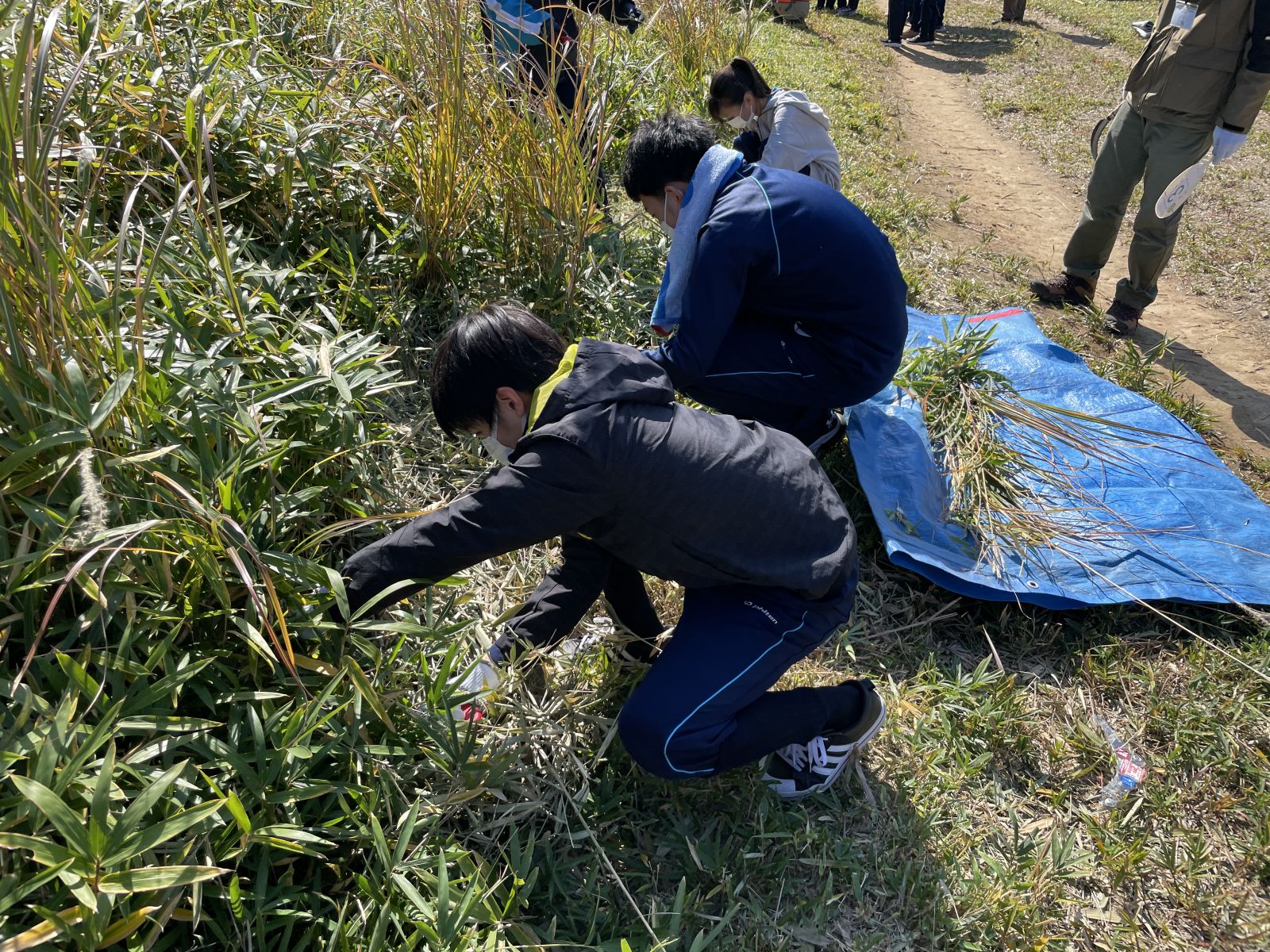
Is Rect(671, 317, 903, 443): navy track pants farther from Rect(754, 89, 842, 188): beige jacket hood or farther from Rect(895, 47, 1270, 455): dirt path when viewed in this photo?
Rect(895, 47, 1270, 455): dirt path

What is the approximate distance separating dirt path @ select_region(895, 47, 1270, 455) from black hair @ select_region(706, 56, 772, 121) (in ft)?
5.67

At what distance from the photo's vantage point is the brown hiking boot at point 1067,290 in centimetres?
439

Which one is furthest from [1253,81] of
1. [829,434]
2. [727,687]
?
[727,687]

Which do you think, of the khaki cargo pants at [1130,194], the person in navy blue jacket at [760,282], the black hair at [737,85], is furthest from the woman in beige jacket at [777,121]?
the khaki cargo pants at [1130,194]

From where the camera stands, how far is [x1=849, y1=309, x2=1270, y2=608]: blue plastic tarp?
2.55m

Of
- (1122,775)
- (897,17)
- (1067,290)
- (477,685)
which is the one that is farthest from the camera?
(897,17)

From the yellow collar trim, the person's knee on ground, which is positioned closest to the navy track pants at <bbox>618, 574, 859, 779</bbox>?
the person's knee on ground

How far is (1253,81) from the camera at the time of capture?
3686 millimetres

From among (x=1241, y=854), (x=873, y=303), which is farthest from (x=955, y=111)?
(x=1241, y=854)

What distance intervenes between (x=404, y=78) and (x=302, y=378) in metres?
1.76

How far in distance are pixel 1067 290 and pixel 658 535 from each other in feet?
11.8

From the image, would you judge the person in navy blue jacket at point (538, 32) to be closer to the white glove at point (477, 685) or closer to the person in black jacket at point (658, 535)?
the person in black jacket at point (658, 535)

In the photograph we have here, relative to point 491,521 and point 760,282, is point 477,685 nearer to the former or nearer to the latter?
point 491,521

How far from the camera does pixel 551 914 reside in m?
1.70
